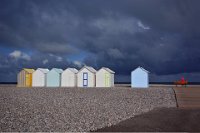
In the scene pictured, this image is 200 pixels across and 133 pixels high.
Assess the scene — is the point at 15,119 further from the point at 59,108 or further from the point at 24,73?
the point at 24,73

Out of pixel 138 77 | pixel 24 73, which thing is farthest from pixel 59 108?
pixel 24 73

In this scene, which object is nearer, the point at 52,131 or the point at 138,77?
the point at 52,131

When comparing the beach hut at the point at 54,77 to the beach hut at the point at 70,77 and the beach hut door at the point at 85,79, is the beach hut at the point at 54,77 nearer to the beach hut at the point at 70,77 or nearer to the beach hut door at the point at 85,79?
the beach hut at the point at 70,77

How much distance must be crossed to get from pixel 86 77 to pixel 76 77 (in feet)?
7.84

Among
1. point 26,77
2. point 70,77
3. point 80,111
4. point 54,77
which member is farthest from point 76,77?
point 80,111

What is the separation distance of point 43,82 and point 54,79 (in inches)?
97.2

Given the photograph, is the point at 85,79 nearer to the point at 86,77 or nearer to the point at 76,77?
the point at 86,77

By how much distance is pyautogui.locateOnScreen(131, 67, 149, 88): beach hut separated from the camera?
154 ft

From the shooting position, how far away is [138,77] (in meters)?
47.4

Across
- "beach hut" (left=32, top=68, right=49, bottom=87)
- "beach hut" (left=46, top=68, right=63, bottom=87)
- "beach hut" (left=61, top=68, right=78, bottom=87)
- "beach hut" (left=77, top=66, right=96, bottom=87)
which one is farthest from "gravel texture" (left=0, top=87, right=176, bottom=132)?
"beach hut" (left=32, top=68, right=49, bottom=87)

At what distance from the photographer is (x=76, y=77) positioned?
5197cm

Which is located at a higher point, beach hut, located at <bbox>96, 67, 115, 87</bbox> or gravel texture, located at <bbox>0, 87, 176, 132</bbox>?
beach hut, located at <bbox>96, 67, 115, 87</bbox>

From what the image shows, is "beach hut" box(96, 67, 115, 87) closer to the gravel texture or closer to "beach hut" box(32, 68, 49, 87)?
"beach hut" box(32, 68, 49, 87)

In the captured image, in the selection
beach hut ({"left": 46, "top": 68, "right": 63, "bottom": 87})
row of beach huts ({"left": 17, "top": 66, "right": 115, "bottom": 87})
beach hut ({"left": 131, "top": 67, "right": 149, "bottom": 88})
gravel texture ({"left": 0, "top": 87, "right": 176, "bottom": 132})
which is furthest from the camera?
beach hut ({"left": 46, "top": 68, "right": 63, "bottom": 87})
